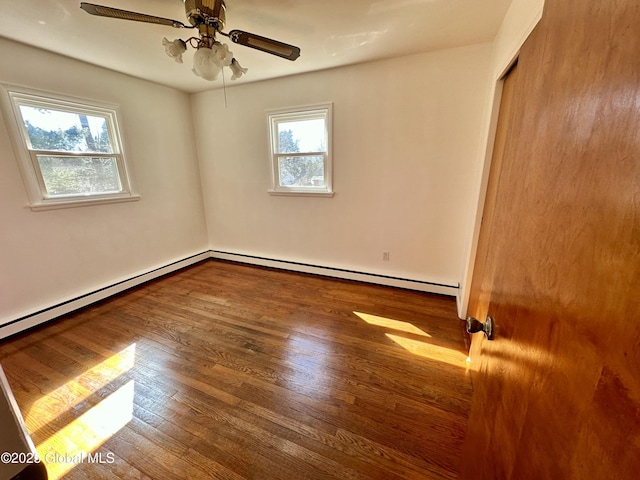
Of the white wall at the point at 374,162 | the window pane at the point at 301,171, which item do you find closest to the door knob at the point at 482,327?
the white wall at the point at 374,162

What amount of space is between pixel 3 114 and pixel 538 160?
11.6ft

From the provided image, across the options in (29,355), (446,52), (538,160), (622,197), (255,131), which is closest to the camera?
(622,197)

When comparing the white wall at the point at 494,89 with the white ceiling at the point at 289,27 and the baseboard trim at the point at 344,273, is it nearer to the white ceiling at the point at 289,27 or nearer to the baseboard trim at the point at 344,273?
the white ceiling at the point at 289,27

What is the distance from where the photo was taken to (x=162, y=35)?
1.99 metres

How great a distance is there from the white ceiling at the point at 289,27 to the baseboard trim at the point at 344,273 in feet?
7.55

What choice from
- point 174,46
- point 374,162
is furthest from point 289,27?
point 374,162

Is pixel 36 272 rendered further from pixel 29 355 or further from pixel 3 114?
pixel 3 114

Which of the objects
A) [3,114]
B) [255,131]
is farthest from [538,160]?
[3,114]

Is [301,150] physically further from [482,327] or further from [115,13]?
[482,327]

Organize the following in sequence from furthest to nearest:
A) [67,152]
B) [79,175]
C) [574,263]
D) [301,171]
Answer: [301,171] < [79,175] < [67,152] < [574,263]

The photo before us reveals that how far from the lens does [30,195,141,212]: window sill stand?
231 centimetres

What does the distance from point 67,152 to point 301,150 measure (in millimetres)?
2331

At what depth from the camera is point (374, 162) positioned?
110 inches

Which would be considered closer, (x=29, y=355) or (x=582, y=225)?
(x=582, y=225)
